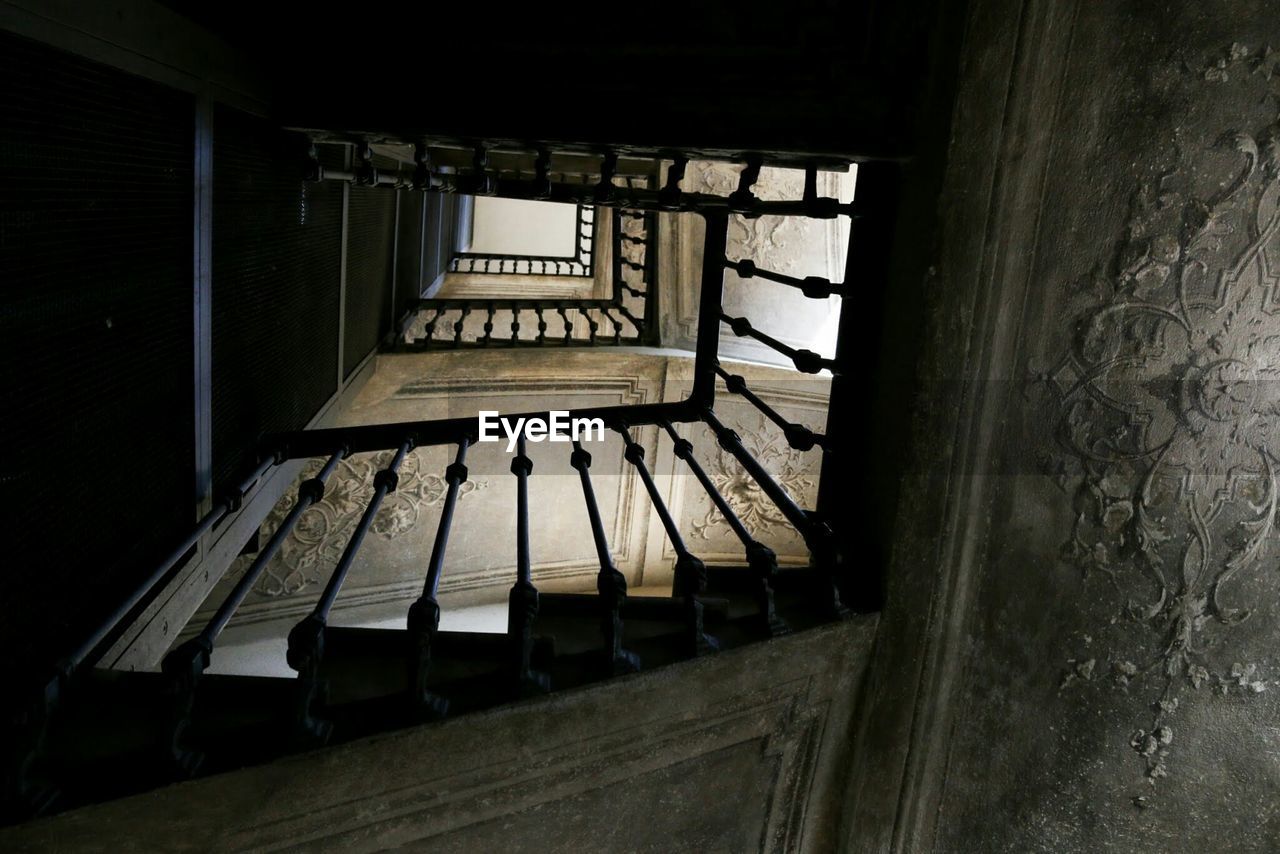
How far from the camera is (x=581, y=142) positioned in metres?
1.78

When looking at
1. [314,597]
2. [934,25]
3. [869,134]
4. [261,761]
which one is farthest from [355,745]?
[314,597]

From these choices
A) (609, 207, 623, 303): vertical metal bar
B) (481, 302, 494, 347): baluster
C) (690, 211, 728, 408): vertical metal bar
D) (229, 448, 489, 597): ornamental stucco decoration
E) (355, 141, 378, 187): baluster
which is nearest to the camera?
(355, 141, 378, 187): baluster

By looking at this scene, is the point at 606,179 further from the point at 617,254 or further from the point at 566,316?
the point at 566,316

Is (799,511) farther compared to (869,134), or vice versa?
(799,511)

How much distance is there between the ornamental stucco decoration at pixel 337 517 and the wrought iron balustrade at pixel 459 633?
10.6ft

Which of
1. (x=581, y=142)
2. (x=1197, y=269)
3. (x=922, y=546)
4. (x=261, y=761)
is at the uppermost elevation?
(x=581, y=142)

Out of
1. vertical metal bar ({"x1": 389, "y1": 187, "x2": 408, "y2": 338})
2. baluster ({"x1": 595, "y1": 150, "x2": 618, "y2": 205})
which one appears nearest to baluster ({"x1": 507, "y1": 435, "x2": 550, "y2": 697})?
baluster ({"x1": 595, "y1": 150, "x2": 618, "y2": 205})

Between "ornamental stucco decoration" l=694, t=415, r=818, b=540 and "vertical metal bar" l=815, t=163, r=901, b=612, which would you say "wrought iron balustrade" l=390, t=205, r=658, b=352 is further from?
"vertical metal bar" l=815, t=163, r=901, b=612

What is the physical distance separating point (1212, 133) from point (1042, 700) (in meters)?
1.24

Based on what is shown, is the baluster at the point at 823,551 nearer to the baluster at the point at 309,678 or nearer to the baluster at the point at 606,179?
the baluster at the point at 606,179

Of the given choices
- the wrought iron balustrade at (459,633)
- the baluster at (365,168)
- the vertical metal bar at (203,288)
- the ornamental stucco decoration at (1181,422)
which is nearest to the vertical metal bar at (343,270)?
the wrought iron balustrade at (459,633)

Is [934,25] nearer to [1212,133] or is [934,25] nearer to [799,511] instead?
[1212,133]

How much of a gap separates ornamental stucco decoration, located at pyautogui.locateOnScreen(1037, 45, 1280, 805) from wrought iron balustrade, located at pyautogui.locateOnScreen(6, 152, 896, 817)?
19.4 inches

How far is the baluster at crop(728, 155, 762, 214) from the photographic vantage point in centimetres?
186
